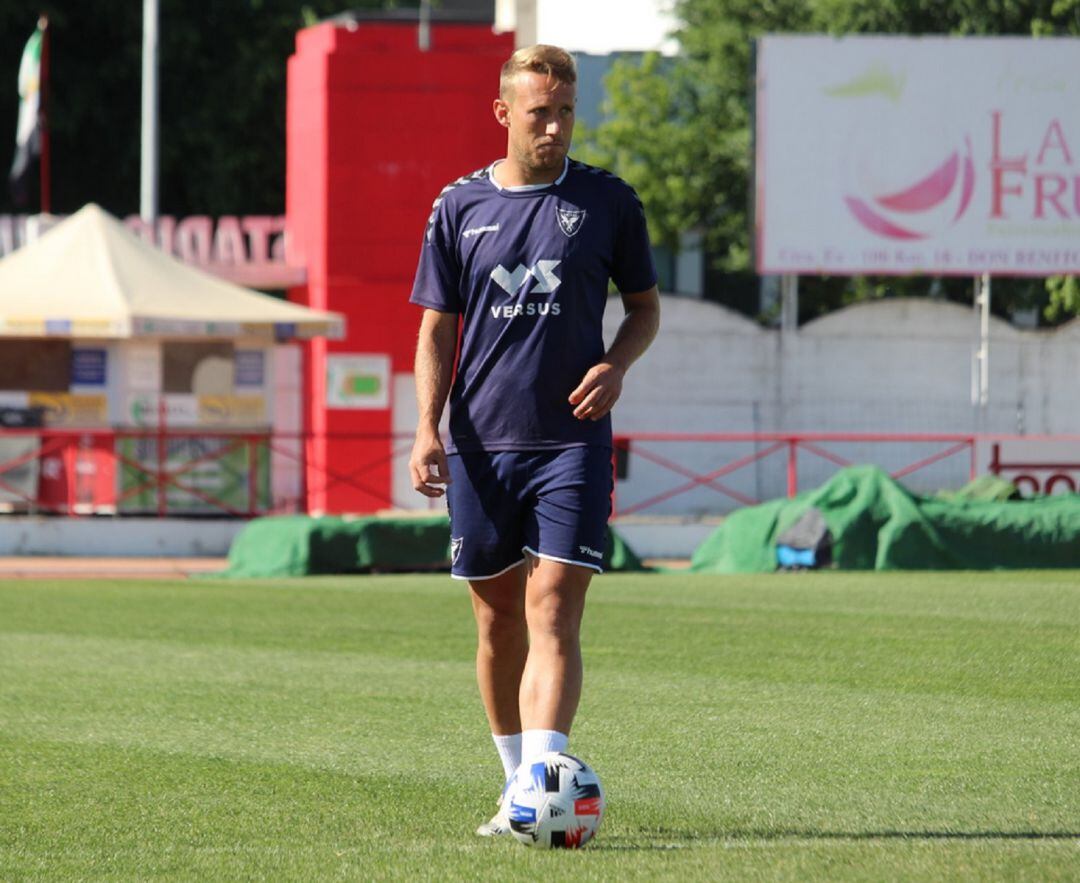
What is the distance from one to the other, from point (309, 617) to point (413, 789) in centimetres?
744

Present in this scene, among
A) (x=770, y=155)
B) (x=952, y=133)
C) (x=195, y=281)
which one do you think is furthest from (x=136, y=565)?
(x=952, y=133)

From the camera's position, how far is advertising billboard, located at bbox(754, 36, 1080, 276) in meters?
28.3

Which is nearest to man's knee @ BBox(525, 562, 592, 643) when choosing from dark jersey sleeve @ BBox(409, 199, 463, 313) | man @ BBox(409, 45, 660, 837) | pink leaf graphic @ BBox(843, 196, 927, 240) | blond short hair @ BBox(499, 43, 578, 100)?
man @ BBox(409, 45, 660, 837)

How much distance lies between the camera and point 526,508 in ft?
18.1

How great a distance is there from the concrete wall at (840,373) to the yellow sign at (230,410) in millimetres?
6838

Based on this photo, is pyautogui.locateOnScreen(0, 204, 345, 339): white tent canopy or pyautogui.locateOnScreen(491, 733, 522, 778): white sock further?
pyautogui.locateOnScreen(0, 204, 345, 339): white tent canopy

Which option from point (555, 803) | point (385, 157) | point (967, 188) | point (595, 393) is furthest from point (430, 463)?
point (385, 157)

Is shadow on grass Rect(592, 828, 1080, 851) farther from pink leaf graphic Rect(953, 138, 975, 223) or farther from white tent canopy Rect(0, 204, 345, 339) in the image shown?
pink leaf graphic Rect(953, 138, 975, 223)

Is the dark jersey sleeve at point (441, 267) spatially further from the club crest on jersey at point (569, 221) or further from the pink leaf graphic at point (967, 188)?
the pink leaf graphic at point (967, 188)

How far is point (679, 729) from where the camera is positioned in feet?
25.7

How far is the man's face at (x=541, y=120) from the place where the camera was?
5.43 metres

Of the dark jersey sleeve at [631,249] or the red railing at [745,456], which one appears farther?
the red railing at [745,456]

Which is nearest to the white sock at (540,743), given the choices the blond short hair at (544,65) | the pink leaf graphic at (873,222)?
the blond short hair at (544,65)

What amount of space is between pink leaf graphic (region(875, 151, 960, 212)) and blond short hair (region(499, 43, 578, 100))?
934 inches
